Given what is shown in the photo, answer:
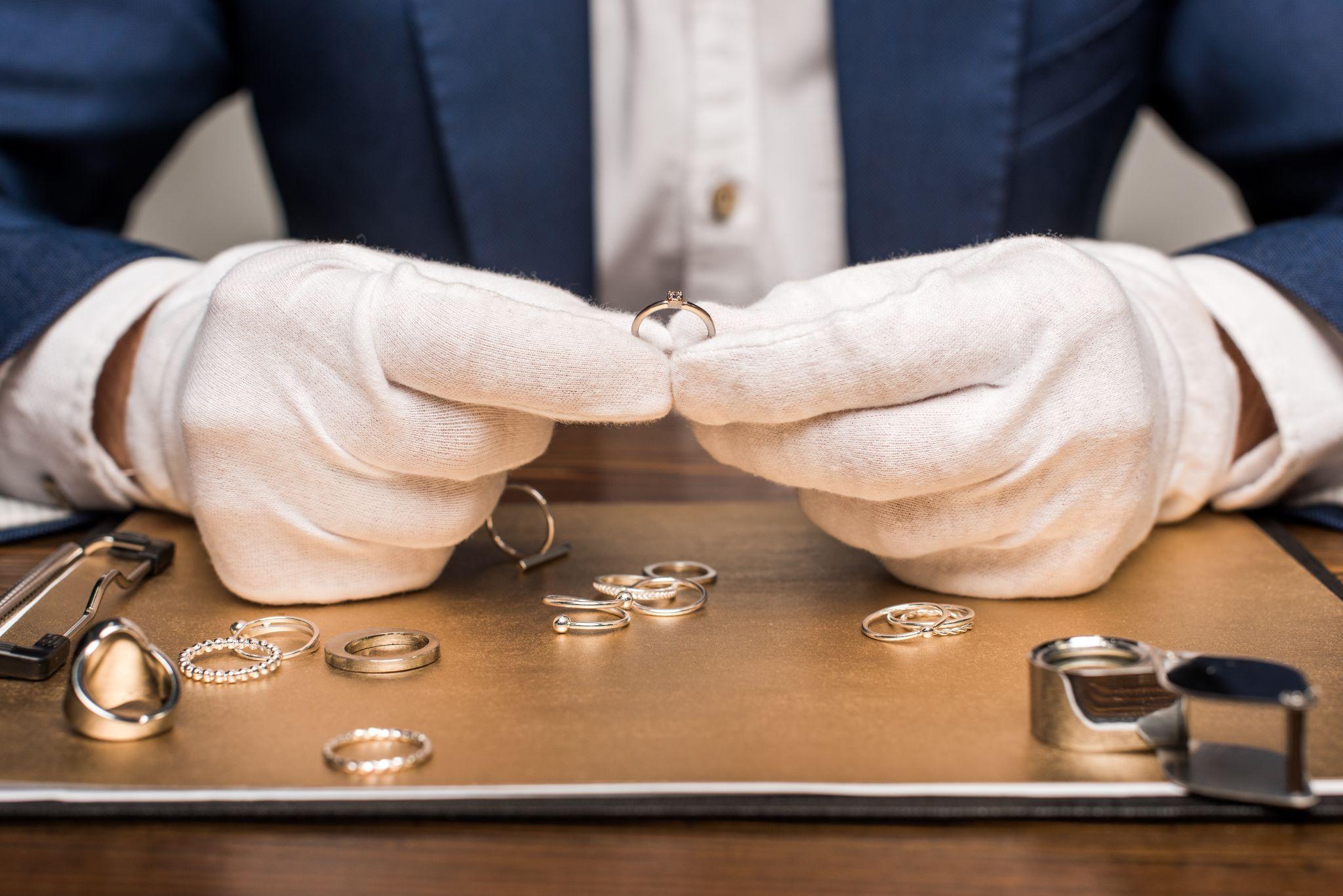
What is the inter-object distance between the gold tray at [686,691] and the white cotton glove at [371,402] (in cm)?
4

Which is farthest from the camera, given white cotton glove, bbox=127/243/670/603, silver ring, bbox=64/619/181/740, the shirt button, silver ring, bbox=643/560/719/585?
the shirt button

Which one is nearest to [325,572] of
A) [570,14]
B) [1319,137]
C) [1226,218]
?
[570,14]

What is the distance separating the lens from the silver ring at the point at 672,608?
720mm

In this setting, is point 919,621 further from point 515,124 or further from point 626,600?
point 515,124

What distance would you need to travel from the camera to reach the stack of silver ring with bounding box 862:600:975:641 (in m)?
0.67

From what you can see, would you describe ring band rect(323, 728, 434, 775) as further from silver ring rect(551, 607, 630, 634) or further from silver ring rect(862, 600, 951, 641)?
silver ring rect(862, 600, 951, 641)

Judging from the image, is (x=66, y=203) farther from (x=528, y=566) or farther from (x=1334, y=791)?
(x=1334, y=791)

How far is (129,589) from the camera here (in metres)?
0.77

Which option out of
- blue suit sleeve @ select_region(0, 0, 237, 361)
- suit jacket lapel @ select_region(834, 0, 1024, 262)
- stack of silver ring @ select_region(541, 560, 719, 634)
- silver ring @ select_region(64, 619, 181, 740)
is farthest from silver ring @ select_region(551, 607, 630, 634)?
suit jacket lapel @ select_region(834, 0, 1024, 262)

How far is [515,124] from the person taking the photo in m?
1.37

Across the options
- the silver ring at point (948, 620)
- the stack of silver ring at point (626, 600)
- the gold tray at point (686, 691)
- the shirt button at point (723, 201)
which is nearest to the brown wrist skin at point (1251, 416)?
the gold tray at point (686, 691)

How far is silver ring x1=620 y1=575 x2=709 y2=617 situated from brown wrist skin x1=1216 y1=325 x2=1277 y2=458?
20.6 inches

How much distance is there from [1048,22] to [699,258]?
0.53 metres

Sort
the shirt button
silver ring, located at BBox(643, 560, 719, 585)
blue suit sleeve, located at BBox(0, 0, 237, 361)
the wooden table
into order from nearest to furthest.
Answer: the wooden table → silver ring, located at BBox(643, 560, 719, 585) → blue suit sleeve, located at BBox(0, 0, 237, 361) → the shirt button
